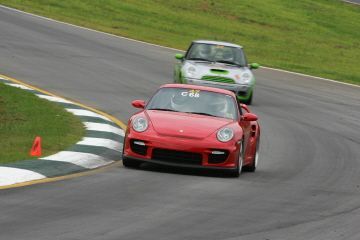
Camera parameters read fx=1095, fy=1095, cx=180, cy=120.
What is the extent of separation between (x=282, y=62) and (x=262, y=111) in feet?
41.5

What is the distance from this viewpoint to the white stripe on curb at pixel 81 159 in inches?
532

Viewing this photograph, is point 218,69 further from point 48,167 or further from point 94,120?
point 48,167

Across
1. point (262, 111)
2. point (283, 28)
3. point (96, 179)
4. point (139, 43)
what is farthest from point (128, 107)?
point (283, 28)

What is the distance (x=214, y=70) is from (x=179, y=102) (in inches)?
396

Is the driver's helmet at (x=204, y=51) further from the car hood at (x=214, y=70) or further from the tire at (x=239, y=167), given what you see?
the tire at (x=239, y=167)

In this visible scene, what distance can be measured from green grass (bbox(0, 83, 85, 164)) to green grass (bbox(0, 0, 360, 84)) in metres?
16.2

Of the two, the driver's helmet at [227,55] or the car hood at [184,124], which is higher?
the car hood at [184,124]

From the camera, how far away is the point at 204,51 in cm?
2575

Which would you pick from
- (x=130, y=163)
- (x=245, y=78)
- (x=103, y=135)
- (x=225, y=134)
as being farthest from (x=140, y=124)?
(x=245, y=78)

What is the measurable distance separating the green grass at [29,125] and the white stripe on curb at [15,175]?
3.04 ft

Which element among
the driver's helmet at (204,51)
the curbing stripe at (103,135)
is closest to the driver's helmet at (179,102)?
the curbing stripe at (103,135)

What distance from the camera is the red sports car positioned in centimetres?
1356

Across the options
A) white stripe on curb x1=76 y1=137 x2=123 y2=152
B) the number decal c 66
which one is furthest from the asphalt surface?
white stripe on curb x1=76 y1=137 x2=123 y2=152

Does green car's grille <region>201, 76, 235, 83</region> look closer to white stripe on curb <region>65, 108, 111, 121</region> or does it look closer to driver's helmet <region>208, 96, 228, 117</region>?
white stripe on curb <region>65, 108, 111, 121</region>
